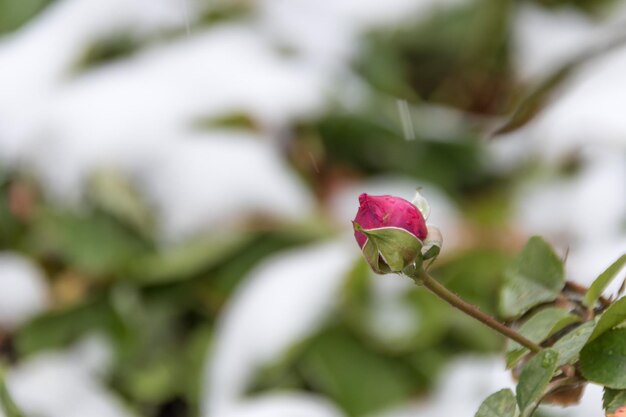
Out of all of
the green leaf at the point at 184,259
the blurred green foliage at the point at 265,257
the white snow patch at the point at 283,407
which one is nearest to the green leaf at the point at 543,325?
the white snow patch at the point at 283,407

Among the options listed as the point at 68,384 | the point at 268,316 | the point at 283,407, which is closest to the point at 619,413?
the point at 283,407

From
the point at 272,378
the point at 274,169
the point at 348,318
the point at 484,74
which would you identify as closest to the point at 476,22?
the point at 484,74

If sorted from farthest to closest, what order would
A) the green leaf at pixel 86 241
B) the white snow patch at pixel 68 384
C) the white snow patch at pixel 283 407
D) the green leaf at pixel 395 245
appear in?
the green leaf at pixel 86 241, the white snow patch at pixel 68 384, the white snow patch at pixel 283 407, the green leaf at pixel 395 245

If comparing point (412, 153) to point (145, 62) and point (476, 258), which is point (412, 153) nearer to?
point (476, 258)

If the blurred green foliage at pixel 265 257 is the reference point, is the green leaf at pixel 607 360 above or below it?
below

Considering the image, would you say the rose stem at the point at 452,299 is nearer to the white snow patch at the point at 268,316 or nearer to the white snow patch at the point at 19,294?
the white snow patch at the point at 268,316

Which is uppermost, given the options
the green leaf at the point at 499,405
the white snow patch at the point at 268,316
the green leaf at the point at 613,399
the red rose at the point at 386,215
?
the white snow patch at the point at 268,316

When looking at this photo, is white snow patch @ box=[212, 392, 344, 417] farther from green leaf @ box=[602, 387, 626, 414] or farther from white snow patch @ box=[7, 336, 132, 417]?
green leaf @ box=[602, 387, 626, 414]

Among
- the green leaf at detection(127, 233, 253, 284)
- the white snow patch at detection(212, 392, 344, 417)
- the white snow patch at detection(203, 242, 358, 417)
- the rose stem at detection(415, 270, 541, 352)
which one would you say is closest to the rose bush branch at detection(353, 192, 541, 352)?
the rose stem at detection(415, 270, 541, 352)
